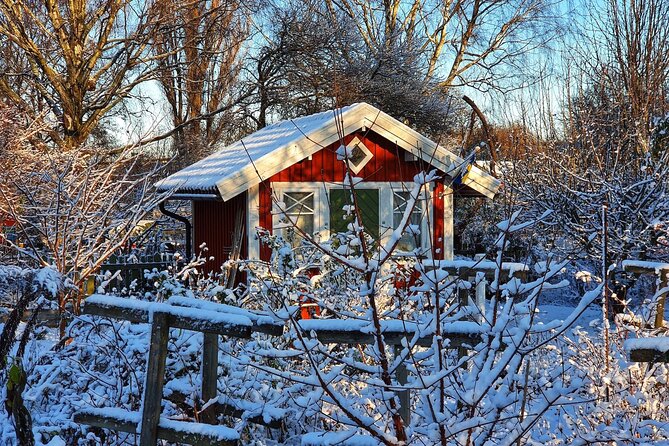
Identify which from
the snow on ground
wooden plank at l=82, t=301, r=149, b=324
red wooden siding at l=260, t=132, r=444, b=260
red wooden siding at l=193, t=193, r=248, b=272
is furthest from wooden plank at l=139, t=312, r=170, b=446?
the snow on ground

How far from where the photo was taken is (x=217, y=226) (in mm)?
13273

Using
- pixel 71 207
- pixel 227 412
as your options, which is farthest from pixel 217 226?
pixel 227 412

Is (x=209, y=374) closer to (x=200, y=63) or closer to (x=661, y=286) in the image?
(x=661, y=286)

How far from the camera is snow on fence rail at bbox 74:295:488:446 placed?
3488 mm

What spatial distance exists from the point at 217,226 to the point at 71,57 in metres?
9.02

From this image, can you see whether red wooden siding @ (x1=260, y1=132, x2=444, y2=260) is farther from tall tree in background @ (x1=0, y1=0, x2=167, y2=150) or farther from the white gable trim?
tall tree in background @ (x1=0, y1=0, x2=167, y2=150)

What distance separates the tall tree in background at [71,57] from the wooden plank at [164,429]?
15843mm

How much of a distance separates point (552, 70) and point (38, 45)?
13580 mm

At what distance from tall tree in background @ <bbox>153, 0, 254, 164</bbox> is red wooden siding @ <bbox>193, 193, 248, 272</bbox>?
6802 mm

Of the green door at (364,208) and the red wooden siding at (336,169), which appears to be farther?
the green door at (364,208)

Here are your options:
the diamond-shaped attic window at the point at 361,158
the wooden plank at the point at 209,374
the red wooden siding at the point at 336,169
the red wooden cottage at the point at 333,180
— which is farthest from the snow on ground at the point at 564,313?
the wooden plank at the point at 209,374

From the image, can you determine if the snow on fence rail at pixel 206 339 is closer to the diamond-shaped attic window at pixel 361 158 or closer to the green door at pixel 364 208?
the green door at pixel 364 208

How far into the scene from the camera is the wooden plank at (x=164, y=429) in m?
3.57

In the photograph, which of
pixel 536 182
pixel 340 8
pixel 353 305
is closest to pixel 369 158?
pixel 536 182
